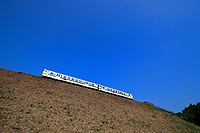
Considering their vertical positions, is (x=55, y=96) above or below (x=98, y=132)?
above

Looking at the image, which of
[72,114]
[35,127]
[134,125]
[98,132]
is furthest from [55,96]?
[134,125]

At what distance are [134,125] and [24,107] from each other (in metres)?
11.4

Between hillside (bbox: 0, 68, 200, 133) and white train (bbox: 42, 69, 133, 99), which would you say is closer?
hillside (bbox: 0, 68, 200, 133)

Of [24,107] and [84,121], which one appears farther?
[84,121]

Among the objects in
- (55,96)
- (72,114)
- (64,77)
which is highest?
(64,77)

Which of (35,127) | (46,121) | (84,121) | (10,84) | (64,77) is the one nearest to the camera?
(35,127)

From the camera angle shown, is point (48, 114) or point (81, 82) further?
point (81, 82)

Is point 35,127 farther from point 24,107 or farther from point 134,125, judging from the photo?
point 134,125

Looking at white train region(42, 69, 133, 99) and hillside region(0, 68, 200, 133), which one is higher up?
white train region(42, 69, 133, 99)

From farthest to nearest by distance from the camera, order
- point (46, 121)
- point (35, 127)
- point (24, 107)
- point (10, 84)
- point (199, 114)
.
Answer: point (199, 114)
point (10, 84)
point (24, 107)
point (46, 121)
point (35, 127)

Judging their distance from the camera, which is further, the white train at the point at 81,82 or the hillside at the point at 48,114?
the white train at the point at 81,82

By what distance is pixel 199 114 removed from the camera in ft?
112

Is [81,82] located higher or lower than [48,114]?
higher

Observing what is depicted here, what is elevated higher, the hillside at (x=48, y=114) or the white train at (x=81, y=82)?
the white train at (x=81, y=82)
